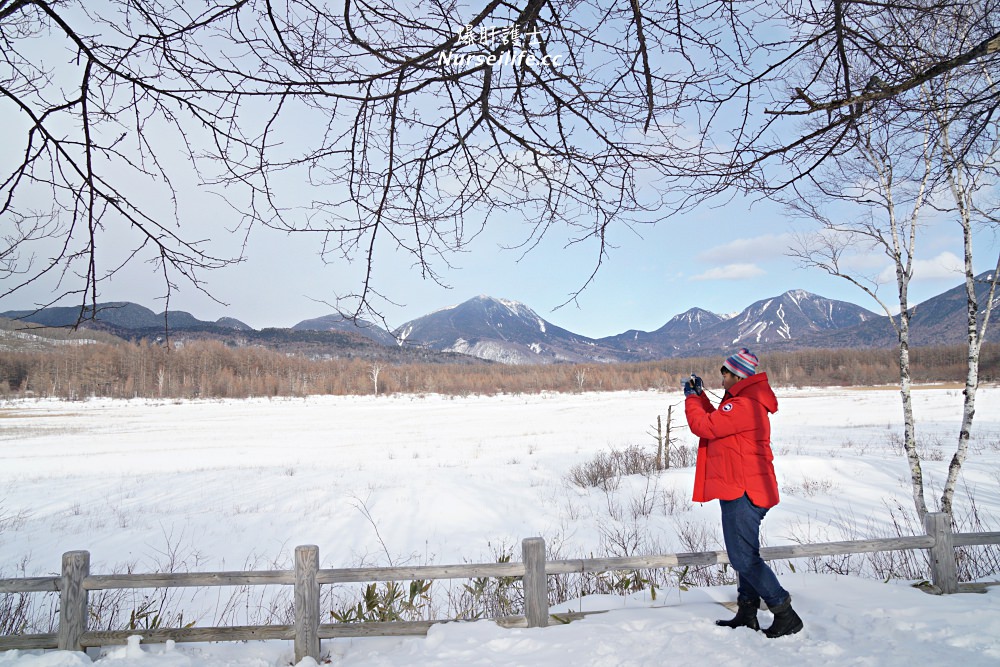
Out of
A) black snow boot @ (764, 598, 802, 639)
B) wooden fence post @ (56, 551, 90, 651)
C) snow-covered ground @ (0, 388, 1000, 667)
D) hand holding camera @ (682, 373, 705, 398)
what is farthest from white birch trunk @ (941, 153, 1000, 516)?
wooden fence post @ (56, 551, 90, 651)

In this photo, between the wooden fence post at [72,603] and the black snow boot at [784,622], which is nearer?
the black snow boot at [784,622]

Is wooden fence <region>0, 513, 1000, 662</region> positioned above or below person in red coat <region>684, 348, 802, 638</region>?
below

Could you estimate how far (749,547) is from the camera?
3.65m

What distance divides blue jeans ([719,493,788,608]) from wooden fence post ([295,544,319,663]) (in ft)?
9.34

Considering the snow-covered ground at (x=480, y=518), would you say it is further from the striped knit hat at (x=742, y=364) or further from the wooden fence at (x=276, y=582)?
the striped knit hat at (x=742, y=364)

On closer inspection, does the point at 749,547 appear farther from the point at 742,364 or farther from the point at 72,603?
the point at 72,603

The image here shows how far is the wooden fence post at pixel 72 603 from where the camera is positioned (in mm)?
3965

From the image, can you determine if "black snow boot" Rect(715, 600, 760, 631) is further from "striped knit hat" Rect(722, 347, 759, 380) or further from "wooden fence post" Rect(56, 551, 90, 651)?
"wooden fence post" Rect(56, 551, 90, 651)

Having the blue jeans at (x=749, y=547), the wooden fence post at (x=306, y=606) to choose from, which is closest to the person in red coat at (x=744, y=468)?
the blue jeans at (x=749, y=547)

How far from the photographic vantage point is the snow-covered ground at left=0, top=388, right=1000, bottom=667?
3.79 metres

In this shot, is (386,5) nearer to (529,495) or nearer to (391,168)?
(391,168)

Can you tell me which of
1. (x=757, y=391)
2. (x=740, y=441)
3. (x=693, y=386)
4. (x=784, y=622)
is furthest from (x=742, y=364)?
(x=784, y=622)

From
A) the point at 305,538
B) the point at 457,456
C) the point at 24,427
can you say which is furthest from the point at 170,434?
the point at 305,538

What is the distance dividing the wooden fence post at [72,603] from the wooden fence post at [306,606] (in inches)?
57.9
